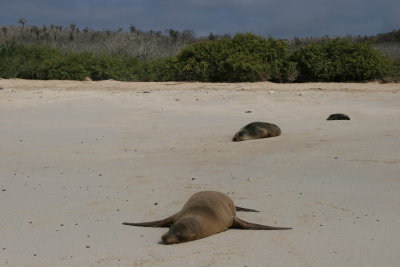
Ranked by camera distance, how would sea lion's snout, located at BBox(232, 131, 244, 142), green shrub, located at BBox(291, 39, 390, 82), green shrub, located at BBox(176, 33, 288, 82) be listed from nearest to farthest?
sea lion's snout, located at BBox(232, 131, 244, 142)
green shrub, located at BBox(291, 39, 390, 82)
green shrub, located at BBox(176, 33, 288, 82)

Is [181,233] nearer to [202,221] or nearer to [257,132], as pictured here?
[202,221]

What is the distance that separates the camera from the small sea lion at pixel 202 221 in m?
4.71

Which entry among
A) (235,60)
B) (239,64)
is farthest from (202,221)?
(235,60)

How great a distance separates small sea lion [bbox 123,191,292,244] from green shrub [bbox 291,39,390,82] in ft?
43.0

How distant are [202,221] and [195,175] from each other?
257cm

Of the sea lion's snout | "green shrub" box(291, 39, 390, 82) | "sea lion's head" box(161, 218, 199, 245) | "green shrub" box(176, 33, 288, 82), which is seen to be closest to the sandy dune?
"sea lion's head" box(161, 218, 199, 245)

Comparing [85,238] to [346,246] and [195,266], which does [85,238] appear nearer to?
[195,266]

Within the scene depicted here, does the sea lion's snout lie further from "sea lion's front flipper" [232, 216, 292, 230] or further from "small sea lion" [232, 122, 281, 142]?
"sea lion's front flipper" [232, 216, 292, 230]

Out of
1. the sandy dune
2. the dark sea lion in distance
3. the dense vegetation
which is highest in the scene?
the dense vegetation

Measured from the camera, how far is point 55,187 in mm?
6859

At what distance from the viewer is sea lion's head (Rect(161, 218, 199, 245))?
184 inches

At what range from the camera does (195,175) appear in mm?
7430

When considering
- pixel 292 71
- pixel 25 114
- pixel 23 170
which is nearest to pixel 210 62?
pixel 292 71

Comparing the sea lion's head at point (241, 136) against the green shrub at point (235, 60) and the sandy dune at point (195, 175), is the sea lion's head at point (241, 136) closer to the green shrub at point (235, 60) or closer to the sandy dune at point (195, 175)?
the sandy dune at point (195, 175)
